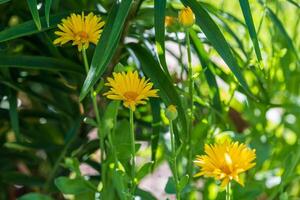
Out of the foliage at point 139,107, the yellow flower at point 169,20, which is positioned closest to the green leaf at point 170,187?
the foliage at point 139,107

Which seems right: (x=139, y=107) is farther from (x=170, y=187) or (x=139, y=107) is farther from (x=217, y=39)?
(x=217, y=39)

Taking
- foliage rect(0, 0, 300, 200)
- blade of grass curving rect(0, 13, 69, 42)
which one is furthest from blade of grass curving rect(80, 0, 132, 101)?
blade of grass curving rect(0, 13, 69, 42)

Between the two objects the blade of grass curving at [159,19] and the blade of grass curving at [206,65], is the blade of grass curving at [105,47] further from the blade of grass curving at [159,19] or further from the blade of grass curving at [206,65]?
the blade of grass curving at [206,65]

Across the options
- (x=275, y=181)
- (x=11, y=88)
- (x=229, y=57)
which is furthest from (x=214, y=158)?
(x=275, y=181)

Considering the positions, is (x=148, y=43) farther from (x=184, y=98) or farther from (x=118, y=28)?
(x=118, y=28)

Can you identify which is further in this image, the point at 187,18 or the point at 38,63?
the point at 38,63

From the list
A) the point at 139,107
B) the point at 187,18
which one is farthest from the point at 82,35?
the point at 139,107
